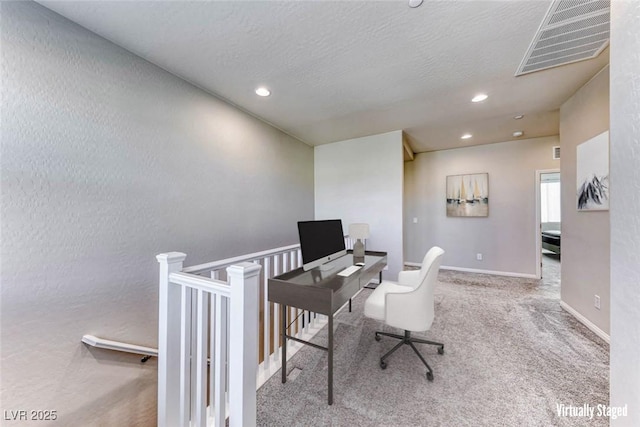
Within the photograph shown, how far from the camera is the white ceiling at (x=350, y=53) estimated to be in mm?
1519

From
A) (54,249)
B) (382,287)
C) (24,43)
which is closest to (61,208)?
(54,249)

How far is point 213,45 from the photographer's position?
184 cm

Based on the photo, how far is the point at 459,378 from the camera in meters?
1.77

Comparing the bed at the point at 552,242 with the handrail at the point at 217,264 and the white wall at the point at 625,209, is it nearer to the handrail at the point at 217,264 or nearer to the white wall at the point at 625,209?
the white wall at the point at 625,209

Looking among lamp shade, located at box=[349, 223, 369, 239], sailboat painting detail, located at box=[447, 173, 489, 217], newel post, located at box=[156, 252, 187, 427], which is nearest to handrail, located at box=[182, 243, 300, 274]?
newel post, located at box=[156, 252, 187, 427]

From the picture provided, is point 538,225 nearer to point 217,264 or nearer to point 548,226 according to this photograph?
point 548,226

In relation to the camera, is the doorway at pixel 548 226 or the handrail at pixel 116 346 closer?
the handrail at pixel 116 346

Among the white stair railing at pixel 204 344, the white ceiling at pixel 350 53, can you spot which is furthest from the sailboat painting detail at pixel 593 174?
the white stair railing at pixel 204 344

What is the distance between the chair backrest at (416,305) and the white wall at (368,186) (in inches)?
78.0

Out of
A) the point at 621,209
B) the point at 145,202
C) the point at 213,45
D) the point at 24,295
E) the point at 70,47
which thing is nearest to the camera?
the point at 621,209

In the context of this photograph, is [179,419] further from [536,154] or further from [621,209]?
[536,154]

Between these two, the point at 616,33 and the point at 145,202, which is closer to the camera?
the point at 616,33

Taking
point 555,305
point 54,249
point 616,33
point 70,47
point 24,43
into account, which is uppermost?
point 70,47

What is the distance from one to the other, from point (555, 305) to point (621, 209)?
9.65ft
